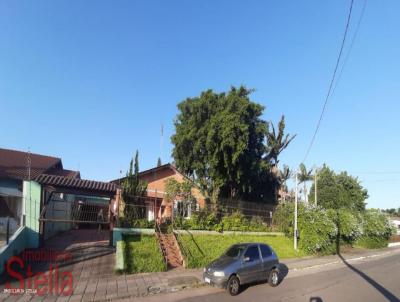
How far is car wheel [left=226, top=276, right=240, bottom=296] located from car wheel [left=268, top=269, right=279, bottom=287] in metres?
1.90

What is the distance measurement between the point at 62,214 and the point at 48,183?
5271 millimetres

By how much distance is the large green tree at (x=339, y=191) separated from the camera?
5106 centimetres

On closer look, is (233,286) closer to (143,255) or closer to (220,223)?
(143,255)

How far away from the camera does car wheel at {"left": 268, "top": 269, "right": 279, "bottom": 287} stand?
12.8 metres

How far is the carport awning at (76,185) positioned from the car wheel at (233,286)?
969 cm

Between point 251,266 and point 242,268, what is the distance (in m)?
0.52

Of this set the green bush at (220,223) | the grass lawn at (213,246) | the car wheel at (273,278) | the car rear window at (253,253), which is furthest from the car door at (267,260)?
the green bush at (220,223)

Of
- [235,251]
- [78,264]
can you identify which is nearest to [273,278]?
[235,251]

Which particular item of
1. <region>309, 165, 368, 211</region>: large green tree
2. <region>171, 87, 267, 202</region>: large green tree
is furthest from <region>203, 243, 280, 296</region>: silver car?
<region>309, 165, 368, 211</region>: large green tree

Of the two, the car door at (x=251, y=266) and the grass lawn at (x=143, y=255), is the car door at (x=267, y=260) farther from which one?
the grass lawn at (x=143, y=255)

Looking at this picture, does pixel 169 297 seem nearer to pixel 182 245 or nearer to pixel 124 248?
pixel 124 248

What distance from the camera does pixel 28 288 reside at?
11.1m

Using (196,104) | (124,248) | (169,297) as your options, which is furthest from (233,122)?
(169,297)

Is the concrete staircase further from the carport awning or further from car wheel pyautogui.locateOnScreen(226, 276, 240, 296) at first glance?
car wheel pyautogui.locateOnScreen(226, 276, 240, 296)
